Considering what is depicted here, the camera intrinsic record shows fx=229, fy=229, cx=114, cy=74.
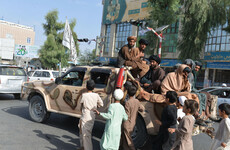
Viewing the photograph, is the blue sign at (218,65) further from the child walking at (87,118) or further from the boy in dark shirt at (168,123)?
the child walking at (87,118)

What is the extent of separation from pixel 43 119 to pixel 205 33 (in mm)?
15724

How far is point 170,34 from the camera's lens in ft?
90.3

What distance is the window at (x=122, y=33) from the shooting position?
108 ft

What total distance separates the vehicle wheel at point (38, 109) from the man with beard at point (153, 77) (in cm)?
308

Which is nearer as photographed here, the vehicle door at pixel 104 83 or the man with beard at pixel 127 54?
the vehicle door at pixel 104 83

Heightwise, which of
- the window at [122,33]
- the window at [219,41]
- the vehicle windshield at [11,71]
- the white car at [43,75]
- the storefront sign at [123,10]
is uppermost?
the storefront sign at [123,10]

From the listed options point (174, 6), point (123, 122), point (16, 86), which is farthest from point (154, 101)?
point (174, 6)

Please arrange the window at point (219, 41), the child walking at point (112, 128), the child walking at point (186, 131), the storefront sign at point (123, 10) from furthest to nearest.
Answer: the storefront sign at point (123, 10), the window at point (219, 41), the child walking at point (112, 128), the child walking at point (186, 131)

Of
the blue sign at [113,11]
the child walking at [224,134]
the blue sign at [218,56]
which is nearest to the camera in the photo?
the child walking at [224,134]

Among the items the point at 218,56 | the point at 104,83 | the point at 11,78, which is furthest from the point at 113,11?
the point at 104,83

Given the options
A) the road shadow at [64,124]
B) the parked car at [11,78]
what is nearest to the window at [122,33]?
the parked car at [11,78]

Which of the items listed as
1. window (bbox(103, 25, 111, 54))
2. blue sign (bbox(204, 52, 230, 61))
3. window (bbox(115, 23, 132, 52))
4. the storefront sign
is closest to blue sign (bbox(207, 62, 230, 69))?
blue sign (bbox(204, 52, 230, 61))

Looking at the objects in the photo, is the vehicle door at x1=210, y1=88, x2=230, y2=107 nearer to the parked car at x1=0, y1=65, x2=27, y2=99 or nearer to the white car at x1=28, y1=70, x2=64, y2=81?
the parked car at x1=0, y1=65, x2=27, y2=99

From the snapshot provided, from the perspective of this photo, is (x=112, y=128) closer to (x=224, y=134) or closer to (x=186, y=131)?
(x=186, y=131)
